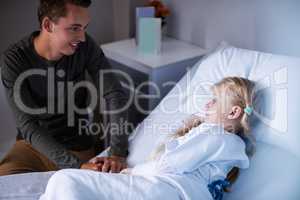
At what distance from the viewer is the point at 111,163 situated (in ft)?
4.63

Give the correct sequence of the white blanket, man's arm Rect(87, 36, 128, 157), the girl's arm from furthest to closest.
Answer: man's arm Rect(87, 36, 128, 157) → the girl's arm → the white blanket

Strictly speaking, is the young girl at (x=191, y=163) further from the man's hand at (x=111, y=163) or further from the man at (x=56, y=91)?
the man at (x=56, y=91)

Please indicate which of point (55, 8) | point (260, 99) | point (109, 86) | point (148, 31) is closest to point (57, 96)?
point (109, 86)

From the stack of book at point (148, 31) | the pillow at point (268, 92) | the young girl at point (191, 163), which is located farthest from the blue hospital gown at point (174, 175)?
the stack of book at point (148, 31)

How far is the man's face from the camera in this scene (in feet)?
4.66

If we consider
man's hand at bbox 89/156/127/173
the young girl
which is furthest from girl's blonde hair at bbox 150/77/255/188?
man's hand at bbox 89/156/127/173

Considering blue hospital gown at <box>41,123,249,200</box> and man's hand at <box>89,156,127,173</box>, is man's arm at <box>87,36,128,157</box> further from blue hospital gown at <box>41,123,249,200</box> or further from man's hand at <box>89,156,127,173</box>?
blue hospital gown at <box>41,123,249,200</box>

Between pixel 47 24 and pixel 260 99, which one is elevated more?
pixel 47 24

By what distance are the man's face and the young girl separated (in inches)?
19.8

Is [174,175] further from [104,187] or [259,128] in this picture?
[259,128]

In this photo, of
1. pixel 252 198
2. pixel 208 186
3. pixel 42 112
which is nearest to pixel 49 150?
pixel 42 112

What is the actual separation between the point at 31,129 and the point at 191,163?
24.6 inches

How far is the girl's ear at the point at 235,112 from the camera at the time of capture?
1.28 m

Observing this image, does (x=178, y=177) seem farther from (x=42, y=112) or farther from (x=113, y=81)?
(x=42, y=112)
